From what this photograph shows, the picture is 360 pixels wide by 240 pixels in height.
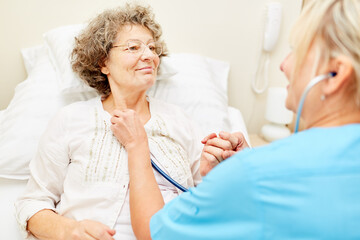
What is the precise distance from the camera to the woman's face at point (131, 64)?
1.24m

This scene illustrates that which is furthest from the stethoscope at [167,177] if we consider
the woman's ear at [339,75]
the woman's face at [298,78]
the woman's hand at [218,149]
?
the woman's ear at [339,75]

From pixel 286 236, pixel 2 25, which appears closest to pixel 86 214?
pixel 286 236

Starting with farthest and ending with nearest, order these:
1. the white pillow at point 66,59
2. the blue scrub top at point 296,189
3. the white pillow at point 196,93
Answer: the white pillow at point 196,93 < the white pillow at point 66,59 < the blue scrub top at point 296,189

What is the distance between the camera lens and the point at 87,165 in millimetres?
1145

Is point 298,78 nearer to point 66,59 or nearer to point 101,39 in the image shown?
point 101,39

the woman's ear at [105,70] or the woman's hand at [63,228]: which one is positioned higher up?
the woman's ear at [105,70]

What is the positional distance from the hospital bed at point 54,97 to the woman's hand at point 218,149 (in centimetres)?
46

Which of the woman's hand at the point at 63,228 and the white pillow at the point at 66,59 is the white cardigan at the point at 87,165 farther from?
the white pillow at the point at 66,59

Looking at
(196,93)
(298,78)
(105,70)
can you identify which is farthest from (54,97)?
(298,78)

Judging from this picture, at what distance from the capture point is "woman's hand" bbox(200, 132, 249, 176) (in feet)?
3.45

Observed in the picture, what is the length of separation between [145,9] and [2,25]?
2.72 feet

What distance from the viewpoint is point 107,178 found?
1130 mm

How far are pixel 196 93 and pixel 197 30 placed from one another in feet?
1.57

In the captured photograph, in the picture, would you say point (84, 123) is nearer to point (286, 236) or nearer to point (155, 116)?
point (155, 116)
